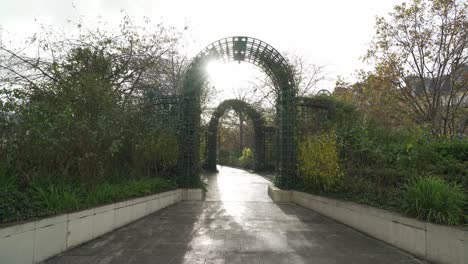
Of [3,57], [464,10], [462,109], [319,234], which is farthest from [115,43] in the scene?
[462,109]

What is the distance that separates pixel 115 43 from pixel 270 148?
38.4ft

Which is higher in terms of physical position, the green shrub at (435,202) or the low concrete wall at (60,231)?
the green shrub at (435,202)

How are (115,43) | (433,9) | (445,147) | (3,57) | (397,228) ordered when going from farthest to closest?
1. (433,9)
2. (115,43)
3. (3,57)
4. (445,147)
5. (397,228)

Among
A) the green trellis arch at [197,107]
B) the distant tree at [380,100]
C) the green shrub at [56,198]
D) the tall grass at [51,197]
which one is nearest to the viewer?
the tall grass at [51,197]

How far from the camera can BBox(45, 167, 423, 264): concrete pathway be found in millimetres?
3492

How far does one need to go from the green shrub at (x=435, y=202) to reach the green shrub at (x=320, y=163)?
197cm

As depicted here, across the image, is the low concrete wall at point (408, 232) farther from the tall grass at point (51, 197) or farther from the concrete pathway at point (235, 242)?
the tall grass at point (51, 197)

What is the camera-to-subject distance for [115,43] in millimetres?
8703

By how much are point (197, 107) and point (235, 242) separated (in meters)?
5.30

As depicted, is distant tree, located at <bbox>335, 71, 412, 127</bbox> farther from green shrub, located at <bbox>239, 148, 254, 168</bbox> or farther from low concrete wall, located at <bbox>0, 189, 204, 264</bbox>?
green shrub, located at <bbox>239, 148, 254, 168</bbox>

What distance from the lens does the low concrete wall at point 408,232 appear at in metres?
3.23

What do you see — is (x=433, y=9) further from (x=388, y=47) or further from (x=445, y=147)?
(x=445, y=147)

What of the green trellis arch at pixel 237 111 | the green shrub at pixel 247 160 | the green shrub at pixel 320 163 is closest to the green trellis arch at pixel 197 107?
the green shrub at pixel 320 163

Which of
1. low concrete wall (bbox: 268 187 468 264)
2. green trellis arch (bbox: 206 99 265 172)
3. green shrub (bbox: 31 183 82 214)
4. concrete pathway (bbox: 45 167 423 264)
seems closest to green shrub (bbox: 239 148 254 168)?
green trellis arch (bbox: 206 99 265 172)
